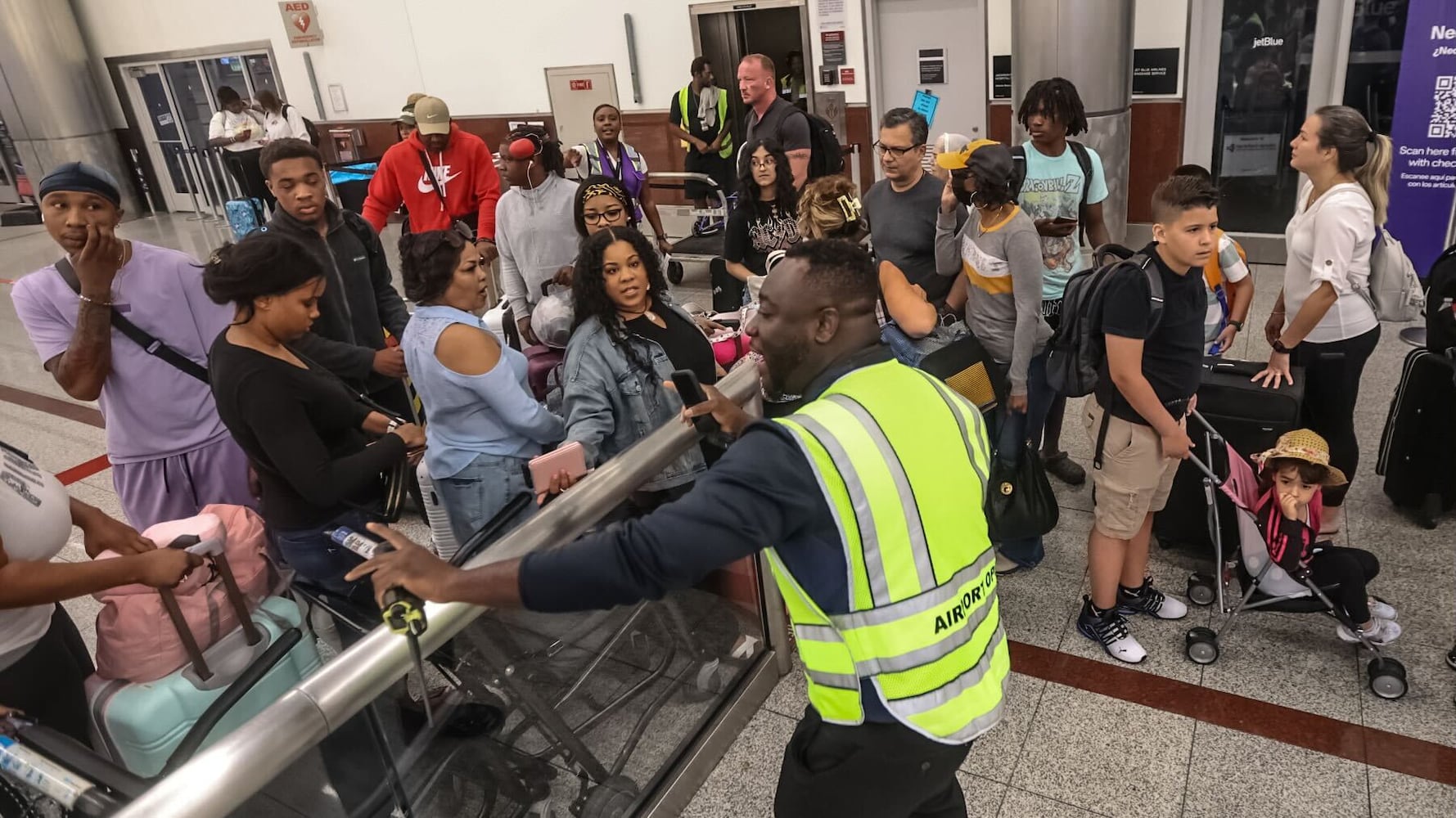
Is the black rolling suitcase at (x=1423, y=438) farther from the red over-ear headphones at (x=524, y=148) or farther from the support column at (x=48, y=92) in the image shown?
the support column at (x=48, y=92)

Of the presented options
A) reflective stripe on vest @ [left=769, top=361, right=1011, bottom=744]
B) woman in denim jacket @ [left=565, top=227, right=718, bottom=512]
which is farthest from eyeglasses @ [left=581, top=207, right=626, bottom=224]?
reflective stripe on vest @ [left=769, top=361, right=1011, bottom=744]

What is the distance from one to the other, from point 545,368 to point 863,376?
213 cm

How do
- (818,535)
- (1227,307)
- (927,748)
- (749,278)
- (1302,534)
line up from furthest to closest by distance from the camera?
(1227,307) → (749,278) → (1302,534) → (927,748) → (818,535)

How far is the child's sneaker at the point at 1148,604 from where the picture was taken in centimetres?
344

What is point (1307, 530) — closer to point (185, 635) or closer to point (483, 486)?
point (483, 486)

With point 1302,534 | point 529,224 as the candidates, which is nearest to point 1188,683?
point 1302,534

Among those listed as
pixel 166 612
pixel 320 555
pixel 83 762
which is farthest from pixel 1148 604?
pixel 83 762

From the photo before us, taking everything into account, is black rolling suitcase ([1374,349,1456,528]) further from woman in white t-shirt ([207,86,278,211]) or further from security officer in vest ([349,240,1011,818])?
woman in white t-shirt ([207,86,278,211])

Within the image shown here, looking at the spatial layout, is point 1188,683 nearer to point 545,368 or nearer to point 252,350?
point 545,368

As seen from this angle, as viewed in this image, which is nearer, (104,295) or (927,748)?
(927,748)

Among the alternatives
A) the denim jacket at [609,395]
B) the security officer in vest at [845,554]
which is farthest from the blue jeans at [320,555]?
the security officer in vest at [845,554]

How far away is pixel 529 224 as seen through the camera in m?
4.45

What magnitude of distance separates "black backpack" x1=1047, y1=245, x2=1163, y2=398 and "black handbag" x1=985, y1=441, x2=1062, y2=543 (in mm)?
457

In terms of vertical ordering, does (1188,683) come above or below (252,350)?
below
